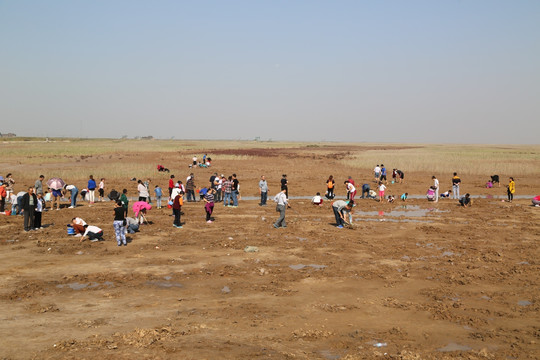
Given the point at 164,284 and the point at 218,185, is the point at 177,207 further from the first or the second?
the point at 218,185

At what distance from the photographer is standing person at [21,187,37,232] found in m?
18.0

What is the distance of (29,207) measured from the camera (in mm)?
18328

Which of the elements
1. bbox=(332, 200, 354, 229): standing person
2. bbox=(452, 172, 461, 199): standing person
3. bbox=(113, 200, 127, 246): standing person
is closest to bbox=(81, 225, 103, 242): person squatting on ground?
bbox=(113, 200, 127, 246): standing person

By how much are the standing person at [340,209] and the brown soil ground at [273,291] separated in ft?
2.07

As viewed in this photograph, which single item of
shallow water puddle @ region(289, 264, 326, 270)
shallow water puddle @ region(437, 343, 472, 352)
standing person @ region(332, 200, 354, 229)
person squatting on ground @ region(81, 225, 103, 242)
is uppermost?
standing person @ region(332, 200, 354, 229)

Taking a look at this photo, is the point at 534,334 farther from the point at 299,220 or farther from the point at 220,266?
the point at 299,220

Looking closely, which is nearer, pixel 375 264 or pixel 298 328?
pixel 298 328

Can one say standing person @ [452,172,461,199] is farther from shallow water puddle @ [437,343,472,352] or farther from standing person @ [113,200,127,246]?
shallow water puddle @ [437,343,472,352]

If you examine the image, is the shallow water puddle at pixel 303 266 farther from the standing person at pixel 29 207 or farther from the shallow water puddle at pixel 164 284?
the standing person at pixel 29 207

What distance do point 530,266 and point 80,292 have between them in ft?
42.3

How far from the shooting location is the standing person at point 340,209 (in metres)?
19.5

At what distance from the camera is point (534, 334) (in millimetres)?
9164

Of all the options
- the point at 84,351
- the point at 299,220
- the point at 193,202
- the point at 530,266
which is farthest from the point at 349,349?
the point at 193,202

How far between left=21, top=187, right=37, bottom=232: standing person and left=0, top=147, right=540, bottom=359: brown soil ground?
0.45m
